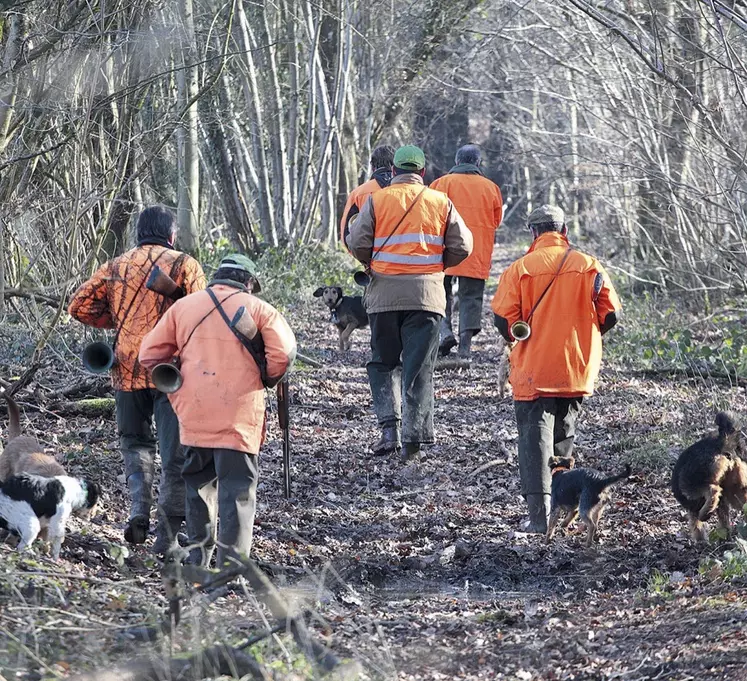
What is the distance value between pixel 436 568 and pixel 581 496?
3.70ft

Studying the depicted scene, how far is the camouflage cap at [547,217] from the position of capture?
28.0 feet

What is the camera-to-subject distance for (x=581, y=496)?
8102 millimetres

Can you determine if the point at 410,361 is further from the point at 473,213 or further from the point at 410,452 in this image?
the point at 473,213

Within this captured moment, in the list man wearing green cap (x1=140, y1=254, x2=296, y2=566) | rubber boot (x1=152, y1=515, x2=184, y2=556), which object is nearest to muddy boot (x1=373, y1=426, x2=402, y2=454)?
rubber boot (x1=152, y1=515, x2=184, y2=556)

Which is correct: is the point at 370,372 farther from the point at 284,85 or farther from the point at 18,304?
the point at 284,85

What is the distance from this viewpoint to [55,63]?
9734 millimetres

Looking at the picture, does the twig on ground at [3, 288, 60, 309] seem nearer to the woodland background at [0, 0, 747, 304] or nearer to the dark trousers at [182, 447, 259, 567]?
the woodland background at [0, 0, 747, 304]

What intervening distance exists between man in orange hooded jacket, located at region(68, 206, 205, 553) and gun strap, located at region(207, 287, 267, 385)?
83 cm

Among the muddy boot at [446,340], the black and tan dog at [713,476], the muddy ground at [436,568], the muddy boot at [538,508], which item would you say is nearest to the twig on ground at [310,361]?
the muddy ground at [436,568]

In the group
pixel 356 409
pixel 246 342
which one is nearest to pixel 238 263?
pixel 246 342

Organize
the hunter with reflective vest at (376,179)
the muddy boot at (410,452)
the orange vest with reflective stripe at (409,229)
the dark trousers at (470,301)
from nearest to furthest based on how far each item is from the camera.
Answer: the orange vest with reflective stripe at (409,229)
the muddy boot at (410,452)
the hunter with reflective vest at (376,179)
the dark trousers at (470,301)

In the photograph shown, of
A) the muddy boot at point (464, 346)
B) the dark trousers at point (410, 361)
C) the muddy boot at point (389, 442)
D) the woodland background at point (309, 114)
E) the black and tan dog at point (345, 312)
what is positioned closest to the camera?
the woodland background at point (309, 114)

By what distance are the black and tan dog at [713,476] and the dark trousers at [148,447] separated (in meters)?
3.37

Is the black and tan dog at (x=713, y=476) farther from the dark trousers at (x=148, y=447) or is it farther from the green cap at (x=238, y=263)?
the dark trousers at (x=148, y=447)
